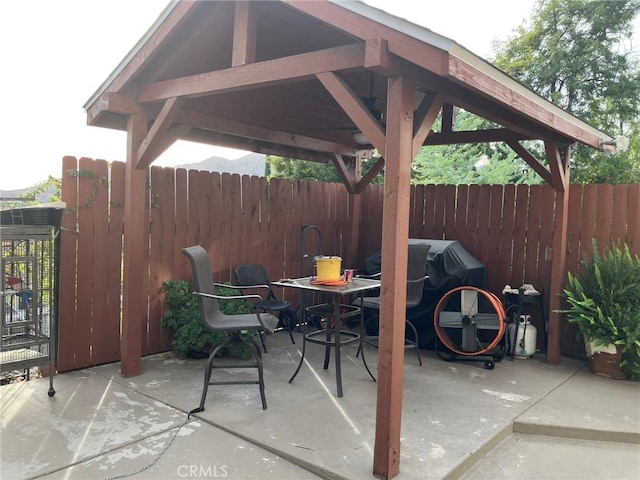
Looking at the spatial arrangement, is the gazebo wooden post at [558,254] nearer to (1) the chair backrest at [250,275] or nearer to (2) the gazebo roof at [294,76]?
(2) the gazebo roof at [294,76]

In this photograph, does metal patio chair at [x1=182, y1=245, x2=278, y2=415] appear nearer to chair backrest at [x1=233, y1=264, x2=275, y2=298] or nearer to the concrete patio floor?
the concrete patio floor

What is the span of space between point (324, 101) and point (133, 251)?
249 cm

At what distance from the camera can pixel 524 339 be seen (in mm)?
4840

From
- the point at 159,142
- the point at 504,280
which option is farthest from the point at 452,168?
the point at 159,142

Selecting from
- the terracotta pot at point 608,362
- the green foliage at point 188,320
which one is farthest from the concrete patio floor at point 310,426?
the green foliage at point 188,320

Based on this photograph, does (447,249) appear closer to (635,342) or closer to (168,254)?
(635,342)

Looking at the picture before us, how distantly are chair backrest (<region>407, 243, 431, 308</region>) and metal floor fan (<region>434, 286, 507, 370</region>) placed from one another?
1.57ft

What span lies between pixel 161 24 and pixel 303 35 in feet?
3.39

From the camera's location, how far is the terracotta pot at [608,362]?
170 inches

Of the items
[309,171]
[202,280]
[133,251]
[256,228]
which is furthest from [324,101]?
[309,171]

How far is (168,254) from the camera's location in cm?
468

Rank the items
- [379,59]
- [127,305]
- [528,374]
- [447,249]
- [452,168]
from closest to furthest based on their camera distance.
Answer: [379,59], [127,305], [528,374], [447,249], [452,168]

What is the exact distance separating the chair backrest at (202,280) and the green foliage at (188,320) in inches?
31.3

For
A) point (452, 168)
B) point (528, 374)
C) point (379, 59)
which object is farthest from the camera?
point (452, 168)
